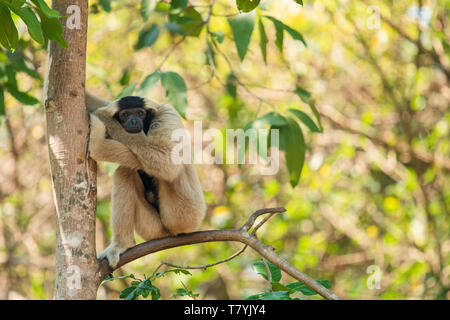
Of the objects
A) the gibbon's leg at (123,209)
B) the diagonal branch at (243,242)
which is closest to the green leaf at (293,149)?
the diagonal branch at (243,242)

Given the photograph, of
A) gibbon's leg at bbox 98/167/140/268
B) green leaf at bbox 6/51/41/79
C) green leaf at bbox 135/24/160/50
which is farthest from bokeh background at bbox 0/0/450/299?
gibbon's leg at bbox 98/167/140/268

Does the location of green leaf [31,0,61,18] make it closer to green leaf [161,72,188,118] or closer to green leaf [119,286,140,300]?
green leaf [119,286,140,300]

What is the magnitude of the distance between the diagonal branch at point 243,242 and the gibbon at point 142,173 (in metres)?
0.27

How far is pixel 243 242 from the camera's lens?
148 inches

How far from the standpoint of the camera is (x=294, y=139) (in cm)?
463

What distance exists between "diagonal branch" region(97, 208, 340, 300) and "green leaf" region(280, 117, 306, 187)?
780 millimetres

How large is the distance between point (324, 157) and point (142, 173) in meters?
5.99

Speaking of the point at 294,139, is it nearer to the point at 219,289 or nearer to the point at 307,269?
the point at 307,269

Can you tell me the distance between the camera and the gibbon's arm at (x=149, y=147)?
180 inches

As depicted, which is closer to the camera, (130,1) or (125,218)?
(125,218)

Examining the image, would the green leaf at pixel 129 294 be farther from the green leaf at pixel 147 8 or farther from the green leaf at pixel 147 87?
the green leaf at pixel 147 8
